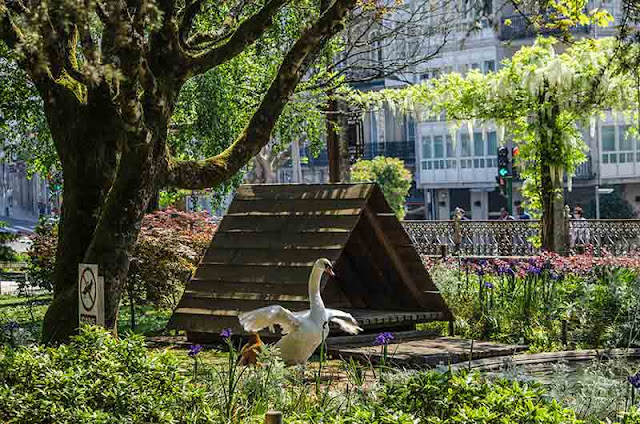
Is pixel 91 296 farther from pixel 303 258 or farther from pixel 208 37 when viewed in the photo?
pixel 208 37

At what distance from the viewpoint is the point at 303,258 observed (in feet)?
46.2

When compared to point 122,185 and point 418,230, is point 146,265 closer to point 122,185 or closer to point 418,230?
point 122,185

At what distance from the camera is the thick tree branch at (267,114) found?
11.6 m

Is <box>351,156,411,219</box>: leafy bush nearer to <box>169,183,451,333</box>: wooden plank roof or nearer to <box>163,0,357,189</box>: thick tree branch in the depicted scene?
<box>169,183,451,333</box>: wooden plank roof

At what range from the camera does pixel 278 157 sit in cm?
5728

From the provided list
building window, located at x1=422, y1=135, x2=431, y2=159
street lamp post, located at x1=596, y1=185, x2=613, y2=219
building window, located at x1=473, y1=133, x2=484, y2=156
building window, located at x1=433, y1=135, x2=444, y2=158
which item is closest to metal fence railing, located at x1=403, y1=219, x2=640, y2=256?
street lamp post, located at x1=596, y1=185, x2=613, y2=219

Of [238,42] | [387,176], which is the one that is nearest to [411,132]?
[387,176]

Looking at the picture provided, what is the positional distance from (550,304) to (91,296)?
7159 mm

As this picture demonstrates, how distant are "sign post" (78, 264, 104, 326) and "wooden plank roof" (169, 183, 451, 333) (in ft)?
12.6

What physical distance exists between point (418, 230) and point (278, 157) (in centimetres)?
2678

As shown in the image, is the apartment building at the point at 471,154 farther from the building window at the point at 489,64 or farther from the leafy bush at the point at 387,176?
the leafy bush at the point at 387,176

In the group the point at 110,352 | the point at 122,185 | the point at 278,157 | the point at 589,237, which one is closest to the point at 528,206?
the point at 589,237

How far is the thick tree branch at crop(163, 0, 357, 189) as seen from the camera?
1157 centimetres

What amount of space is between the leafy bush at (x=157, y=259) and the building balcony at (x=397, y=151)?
53.4m
